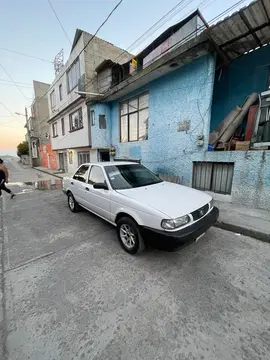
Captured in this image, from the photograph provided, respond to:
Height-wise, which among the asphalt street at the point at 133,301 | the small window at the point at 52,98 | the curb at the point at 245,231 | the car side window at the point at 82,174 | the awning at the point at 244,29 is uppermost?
the small window at the point at 52,98

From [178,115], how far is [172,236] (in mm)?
5294

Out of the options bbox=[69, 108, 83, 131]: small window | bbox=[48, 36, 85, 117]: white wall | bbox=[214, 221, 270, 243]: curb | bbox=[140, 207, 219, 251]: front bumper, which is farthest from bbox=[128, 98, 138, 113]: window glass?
bbox=[140, 207, 219, 251]: front bumper

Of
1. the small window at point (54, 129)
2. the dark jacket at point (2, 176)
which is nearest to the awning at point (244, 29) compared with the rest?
the dark jacket at point (2, 176)

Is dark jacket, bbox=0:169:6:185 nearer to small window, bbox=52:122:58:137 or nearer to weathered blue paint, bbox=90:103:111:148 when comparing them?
weathered blue paint, bbox=90:103:111:148

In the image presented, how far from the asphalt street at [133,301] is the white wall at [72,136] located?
8406mm

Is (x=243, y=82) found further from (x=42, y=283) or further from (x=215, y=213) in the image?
(x=42, y=283)

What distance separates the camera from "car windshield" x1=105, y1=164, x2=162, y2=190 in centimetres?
333

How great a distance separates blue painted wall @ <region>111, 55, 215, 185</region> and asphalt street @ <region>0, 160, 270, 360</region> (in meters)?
3.59

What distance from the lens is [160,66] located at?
5766mm

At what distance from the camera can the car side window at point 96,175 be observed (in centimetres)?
359

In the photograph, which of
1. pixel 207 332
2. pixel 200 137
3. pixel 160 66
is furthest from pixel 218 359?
pixel 160 66

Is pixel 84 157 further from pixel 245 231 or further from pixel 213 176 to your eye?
pixel 245 231

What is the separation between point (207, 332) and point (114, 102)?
10206mm

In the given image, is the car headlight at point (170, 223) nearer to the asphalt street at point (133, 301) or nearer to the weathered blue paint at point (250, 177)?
the asphalt street at point (133, 301)
